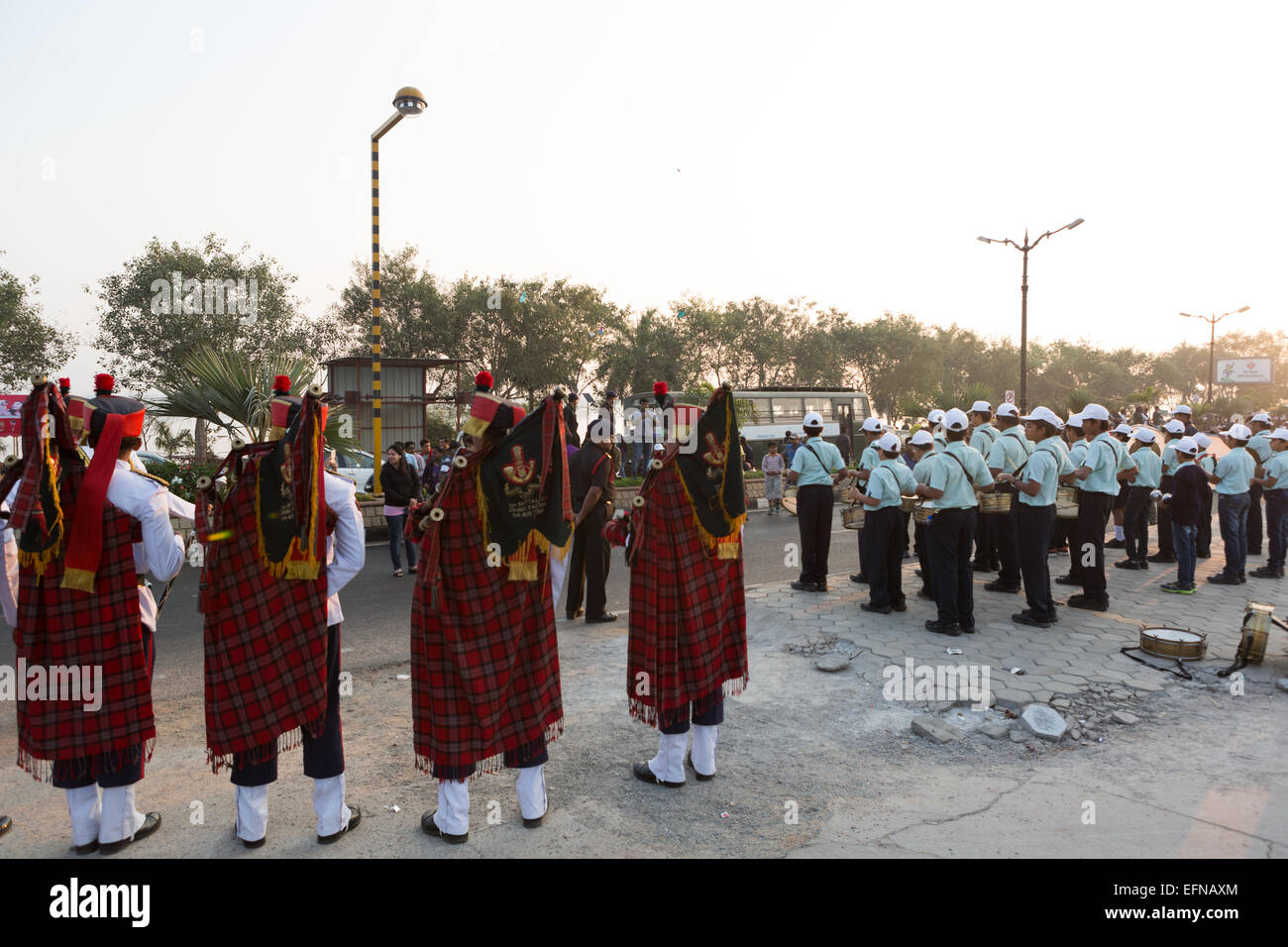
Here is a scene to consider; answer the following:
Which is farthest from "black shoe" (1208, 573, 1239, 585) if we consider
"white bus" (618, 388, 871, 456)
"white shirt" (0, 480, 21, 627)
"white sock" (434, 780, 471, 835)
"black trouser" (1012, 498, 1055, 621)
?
"white bus" (618, 388, 871, 456)

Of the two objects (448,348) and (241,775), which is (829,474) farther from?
(448,348)

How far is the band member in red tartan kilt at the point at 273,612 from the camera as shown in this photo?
10.6 feet

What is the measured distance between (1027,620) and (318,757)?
6273mm

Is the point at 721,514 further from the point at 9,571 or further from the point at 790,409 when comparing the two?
the point at 790,409

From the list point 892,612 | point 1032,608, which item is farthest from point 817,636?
point 1032,608

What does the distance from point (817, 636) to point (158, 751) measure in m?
4.81

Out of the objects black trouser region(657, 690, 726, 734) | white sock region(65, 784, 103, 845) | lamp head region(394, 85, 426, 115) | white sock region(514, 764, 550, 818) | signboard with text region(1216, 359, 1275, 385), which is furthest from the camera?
signboard with text region(1216, 359, 1275, 385)

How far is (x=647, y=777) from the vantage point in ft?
13.3

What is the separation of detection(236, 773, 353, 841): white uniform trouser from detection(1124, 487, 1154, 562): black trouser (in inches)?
402

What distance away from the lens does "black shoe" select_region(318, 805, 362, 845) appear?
3.39 meters

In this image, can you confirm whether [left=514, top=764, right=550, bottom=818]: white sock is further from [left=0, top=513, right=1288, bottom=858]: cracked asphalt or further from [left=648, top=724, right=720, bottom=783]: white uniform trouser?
[left=648, top=724, right=720, bottom=783]: white uniform trouser

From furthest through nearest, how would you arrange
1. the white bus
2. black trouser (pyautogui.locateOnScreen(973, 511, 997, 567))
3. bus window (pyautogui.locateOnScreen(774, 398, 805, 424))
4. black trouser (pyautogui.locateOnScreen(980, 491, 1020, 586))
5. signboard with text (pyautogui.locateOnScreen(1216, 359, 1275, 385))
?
signboard with text (pyautogui.locateOnScreen(1216, 359, 1275, 385)) < bus window (pyautogui.locateOnScreen(774, 398, 805, 424)) < the white bus < black trouser (pyautogui.locateOnScreen(973, 511, 997, 567)) < black trouser (pyautogui.locateOnScreen(980, 491, 1020, 586))

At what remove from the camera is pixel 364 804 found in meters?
3.77

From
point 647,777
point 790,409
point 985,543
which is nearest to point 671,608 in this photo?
point 647,777
